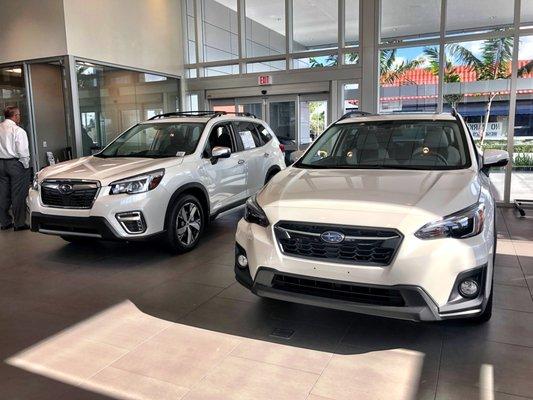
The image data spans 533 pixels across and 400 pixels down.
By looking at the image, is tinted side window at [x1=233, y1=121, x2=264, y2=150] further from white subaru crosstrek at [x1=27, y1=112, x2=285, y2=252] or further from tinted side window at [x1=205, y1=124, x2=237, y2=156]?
tinted side window at [x1=205, y1=124, x2=237, y2=156]

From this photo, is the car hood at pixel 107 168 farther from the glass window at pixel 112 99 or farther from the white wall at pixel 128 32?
the white wall at pixel 128 32

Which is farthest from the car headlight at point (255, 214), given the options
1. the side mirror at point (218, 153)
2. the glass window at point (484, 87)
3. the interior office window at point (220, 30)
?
the interior office window at point (220, 30)

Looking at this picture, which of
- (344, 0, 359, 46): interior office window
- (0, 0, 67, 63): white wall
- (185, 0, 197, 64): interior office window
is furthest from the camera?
(185, 0, 197, 64): interior office window

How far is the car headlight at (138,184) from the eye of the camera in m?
4.91

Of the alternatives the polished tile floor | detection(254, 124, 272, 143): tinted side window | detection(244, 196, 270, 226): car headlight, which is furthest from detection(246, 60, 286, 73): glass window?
detection(244, 196, 270, 226): car headlight

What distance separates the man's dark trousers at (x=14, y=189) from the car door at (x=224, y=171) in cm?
312

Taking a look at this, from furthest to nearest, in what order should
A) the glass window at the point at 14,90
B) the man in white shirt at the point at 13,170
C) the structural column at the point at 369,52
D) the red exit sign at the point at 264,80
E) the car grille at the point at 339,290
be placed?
the red exit sign at the point at 264,80 → the structural column at the point at 369,52 → the glass window at the point at 14,90 → the man in white shirt at the point at 13,170 → the car grille at the point at 339,290

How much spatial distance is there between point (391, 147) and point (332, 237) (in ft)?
5.17

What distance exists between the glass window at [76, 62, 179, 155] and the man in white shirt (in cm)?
179

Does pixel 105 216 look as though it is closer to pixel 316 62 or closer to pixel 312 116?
pixel 312 116

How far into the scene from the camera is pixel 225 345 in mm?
3275

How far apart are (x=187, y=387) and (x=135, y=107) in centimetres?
881

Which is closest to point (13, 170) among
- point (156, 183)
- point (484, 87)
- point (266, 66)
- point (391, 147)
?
point (156, 183)

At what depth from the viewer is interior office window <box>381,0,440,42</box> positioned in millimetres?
9398
